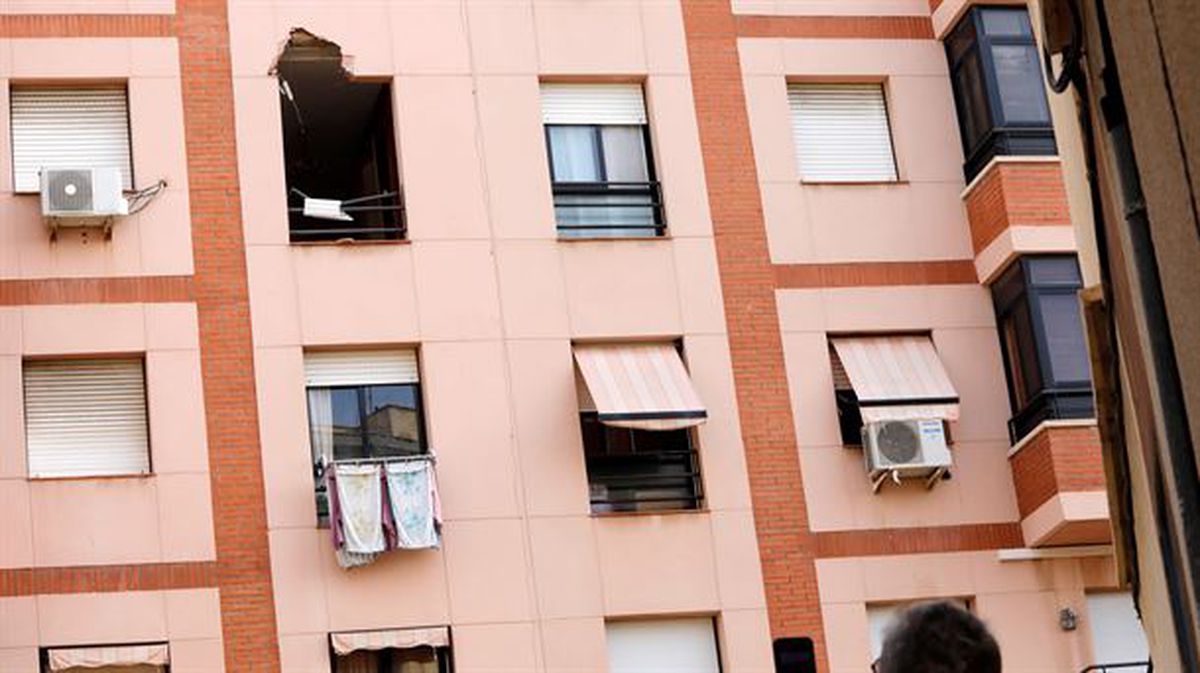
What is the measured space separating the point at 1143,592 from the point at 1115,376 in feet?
3.34

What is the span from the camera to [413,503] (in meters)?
22.9

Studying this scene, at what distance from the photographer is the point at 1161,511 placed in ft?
27.4

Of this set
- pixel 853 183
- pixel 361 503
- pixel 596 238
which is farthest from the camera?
pixel 853 183

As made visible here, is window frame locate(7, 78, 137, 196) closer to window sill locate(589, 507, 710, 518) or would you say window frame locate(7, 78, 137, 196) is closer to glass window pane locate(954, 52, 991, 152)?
window sill locate(589, 507, 710, 518)

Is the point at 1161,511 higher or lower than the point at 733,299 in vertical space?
lower

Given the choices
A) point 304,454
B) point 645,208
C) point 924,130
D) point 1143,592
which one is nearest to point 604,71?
point 645,208

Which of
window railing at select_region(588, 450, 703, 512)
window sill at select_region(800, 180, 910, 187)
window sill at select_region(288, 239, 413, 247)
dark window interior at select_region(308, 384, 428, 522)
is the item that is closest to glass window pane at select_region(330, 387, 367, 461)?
dark window interior at select_region(308, 384, 428, 522)

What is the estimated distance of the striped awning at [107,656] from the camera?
864 inches

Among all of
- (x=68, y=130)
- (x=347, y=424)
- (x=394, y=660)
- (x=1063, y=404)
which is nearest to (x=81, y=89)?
(x=68, y=130)

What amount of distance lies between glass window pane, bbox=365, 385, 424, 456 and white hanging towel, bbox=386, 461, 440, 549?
18.2 inches

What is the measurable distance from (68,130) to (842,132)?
8.43 m

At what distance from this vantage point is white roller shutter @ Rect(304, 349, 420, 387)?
77.4ft

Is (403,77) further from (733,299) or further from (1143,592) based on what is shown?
(1143,592)

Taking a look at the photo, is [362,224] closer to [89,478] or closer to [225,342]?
[225,342]
